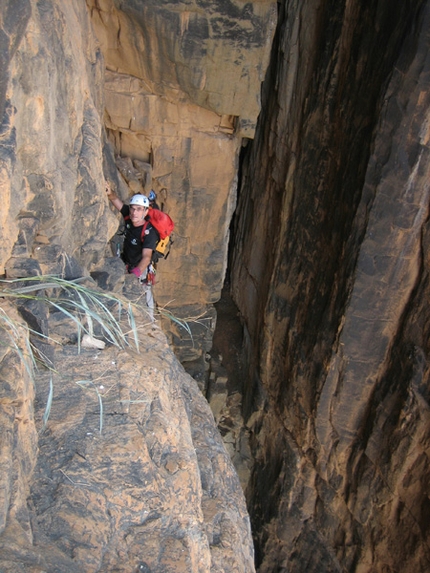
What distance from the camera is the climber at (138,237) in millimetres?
4598

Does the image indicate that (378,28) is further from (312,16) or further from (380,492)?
(380,492)

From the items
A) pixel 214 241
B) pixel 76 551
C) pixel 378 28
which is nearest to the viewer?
pixel 76 551

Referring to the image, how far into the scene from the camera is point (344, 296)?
210 inches

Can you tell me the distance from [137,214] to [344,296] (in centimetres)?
246

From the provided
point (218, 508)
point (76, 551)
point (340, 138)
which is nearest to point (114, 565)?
point (76, 551)

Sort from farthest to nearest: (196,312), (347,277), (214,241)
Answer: (196,312)
(214,241)
(347,277)

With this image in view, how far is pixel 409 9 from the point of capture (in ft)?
14.5

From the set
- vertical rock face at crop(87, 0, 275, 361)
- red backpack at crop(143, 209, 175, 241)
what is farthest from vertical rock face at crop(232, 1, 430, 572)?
red backpack at crop(143, 209, 175, 241)

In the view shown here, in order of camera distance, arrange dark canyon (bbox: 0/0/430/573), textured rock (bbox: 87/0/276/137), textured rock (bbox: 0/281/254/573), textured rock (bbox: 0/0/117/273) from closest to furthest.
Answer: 1. textured rock (bbox: 0/281/254/573)
2. dark canyon (bbox: 0/0/430/573)
3. textured rock (bbox: 0/0/117/273)
4. textured rock (bbox: 87/0/276/137)

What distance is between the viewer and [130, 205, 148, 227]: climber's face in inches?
182

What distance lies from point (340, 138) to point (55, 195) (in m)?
3.71

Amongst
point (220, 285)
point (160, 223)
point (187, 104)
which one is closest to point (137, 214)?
point (160, 223)

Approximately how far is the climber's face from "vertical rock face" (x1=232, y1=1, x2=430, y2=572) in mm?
2255

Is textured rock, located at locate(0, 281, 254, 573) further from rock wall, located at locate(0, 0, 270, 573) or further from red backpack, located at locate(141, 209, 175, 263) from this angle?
red backpack, located at locate(141, 209, 175, 263)
